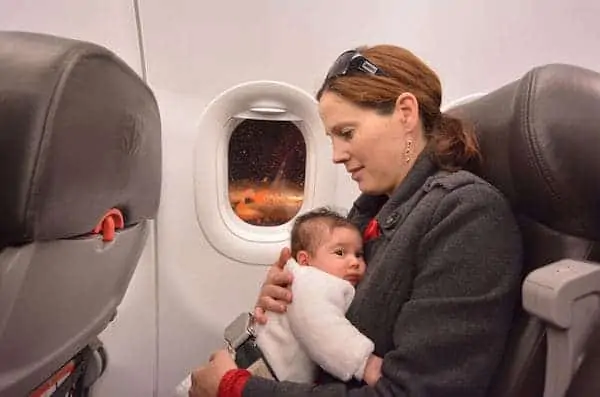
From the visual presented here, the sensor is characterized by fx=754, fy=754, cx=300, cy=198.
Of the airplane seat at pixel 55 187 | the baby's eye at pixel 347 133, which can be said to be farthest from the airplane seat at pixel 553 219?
the airplane seat at pixel 55 187

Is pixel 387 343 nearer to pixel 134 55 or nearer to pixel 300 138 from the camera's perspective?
pixel 300 138

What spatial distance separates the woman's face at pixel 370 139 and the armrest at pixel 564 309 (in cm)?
46

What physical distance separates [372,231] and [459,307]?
0.35 m

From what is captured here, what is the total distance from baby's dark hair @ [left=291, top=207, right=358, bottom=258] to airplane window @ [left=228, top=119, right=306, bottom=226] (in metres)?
0.70

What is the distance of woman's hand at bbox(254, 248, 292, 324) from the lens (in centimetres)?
141

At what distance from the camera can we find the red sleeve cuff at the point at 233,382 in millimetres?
1292

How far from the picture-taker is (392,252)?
127cm

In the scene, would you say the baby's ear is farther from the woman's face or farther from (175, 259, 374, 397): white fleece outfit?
the woman's face

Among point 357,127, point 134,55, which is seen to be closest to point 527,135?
point 357,127

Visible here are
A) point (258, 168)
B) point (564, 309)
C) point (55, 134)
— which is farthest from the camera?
point (258, 168)

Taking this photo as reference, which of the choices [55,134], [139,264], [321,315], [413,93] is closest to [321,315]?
[321,315]

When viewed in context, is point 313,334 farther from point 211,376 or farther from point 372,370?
point 211,376

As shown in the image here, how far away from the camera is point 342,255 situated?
1454mm

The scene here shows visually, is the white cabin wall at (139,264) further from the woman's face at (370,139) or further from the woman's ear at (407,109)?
the woman's ear at (407,109)
